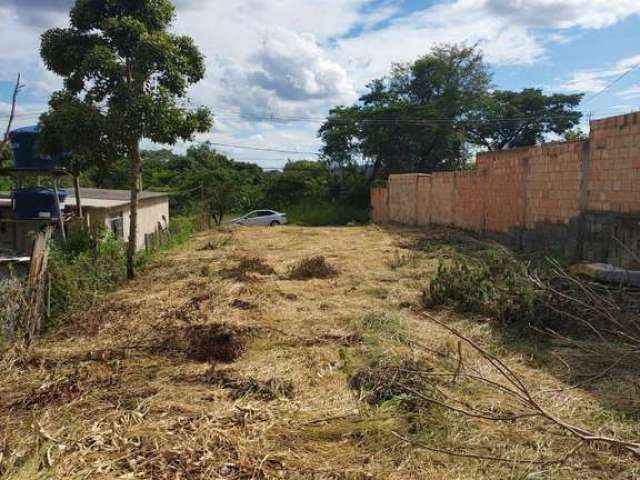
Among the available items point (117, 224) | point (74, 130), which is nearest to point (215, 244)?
point (117, 224)

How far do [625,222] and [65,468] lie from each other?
7.43m

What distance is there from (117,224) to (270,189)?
1781cm

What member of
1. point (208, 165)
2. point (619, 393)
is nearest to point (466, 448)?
point (619, 393)

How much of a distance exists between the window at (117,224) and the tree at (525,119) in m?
20.7

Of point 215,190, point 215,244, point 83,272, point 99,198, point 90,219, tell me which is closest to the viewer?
point 83,272

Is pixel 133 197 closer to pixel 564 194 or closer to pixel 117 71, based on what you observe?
pixel 117 71

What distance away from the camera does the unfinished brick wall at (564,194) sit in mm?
7375

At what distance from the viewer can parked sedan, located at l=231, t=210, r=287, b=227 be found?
24516 millimetres

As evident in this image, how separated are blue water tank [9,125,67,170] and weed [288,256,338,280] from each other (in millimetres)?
5023

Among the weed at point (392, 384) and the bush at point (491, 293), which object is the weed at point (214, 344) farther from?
the bush at point (491, 293)

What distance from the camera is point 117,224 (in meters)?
13.7

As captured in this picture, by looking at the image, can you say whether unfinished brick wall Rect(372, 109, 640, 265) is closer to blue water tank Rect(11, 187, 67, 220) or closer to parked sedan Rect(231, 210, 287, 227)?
blue water tank Rect(11, 187, 67, 220)

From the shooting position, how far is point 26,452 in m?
2.99

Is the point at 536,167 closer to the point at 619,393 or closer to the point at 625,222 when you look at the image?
the point at 625,222
